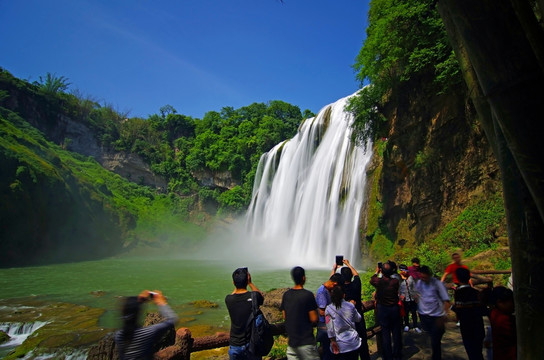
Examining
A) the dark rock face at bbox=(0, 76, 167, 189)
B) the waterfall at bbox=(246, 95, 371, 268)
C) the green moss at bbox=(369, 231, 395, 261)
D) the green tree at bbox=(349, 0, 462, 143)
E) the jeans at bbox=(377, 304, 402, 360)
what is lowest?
the jeans at bbox=(377, 304, 402, 360)

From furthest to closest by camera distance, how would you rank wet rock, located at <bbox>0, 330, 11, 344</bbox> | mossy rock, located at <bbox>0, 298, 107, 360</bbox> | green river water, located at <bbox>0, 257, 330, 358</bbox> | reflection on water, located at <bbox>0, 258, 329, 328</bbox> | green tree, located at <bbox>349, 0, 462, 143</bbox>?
green tree, located at <bbox>349, 0, 462, 143</bbox> → reflection on water, located at <bbox>0, 258, 329, 328</bbox> → green river water, located at <bbox>0, 257, 330, 358</bbox> → wet rock, located at <bbox>0, 330, 11, 344</bbox> → mossy rock, located at <bbox>0, 298, 107, 360</bbox>

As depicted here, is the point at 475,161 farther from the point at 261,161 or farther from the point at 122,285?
the point at 261,161

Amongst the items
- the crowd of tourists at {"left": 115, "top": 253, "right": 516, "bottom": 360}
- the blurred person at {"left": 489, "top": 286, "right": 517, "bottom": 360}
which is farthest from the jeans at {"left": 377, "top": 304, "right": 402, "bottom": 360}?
the blurred person at {"left": 489, "top": 286, "right": 517, "bottom": 360}

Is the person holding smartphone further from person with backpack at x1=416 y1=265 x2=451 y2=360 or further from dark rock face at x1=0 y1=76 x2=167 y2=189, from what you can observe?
dark rock face at x1=0 y1=76 x2=167 y2=189

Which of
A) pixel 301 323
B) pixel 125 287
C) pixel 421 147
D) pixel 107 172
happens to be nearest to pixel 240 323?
pixel 301 323

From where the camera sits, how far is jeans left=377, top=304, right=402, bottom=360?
4801 millimetres

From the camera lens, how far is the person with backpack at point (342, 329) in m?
3.60

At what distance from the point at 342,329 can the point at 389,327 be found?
164cm

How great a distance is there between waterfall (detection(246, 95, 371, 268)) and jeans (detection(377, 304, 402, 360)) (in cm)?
1292

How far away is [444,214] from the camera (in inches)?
530

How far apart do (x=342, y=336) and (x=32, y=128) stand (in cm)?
4772

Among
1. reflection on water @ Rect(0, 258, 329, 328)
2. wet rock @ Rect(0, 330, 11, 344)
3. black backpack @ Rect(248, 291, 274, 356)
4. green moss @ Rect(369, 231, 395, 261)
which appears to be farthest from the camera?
green moss @ Rect(369, 231, 395, 261)

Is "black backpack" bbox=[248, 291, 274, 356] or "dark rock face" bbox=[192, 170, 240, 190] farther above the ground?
"dark rock face" bbox=[192, 170, 240, 190]

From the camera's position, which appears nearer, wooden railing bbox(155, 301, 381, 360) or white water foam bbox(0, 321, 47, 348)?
wooden railing bbox(155, 301, 381, 360)
